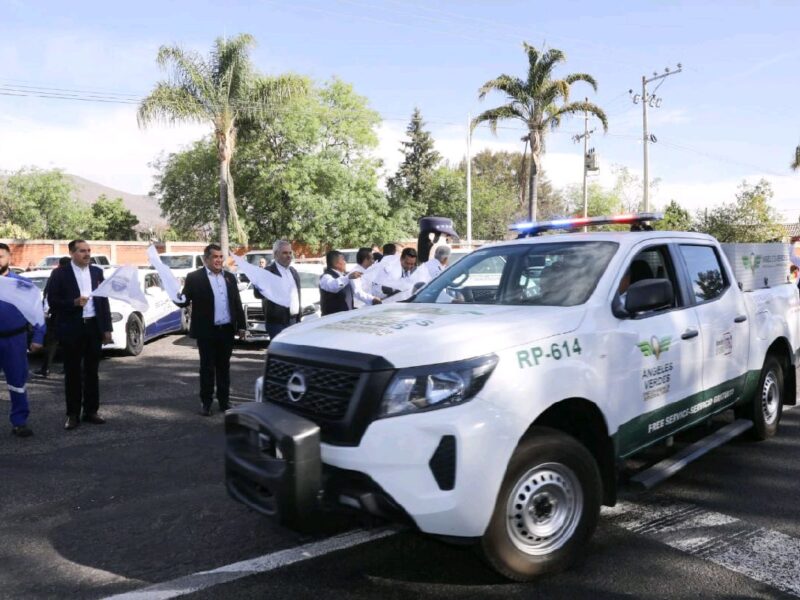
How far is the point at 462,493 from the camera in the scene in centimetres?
295

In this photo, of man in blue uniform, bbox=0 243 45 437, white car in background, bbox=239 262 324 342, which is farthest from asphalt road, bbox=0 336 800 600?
white car in background, bbox=239 262 324 342

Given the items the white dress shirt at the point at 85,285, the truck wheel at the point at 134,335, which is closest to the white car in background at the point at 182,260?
the truck wheel at the point at 134,335

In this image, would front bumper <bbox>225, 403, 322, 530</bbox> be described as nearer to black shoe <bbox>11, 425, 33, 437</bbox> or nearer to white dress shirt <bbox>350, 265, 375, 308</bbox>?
black shoe <bbox>11, 425, 33, 437</bbox>

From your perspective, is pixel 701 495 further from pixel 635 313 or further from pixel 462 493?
pixel 462 493

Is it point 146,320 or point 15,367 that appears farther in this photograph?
point 146,320

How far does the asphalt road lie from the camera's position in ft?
11.2

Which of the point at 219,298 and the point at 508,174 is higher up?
the point at 508,174

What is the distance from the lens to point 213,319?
7.26 m

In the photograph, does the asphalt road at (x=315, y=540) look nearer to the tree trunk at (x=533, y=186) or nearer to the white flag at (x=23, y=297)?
the white flag at (x=23, y=297)

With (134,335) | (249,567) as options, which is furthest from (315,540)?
(134,335)

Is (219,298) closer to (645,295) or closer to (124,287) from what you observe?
(124,287)

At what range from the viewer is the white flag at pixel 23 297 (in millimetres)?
6340

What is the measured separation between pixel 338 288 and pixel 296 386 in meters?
4.97

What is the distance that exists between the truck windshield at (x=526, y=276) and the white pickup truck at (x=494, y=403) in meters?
0.01
